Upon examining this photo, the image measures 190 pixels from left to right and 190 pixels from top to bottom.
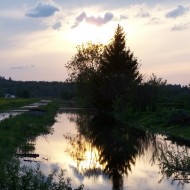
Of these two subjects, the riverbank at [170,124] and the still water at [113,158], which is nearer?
the still water at [113,158]

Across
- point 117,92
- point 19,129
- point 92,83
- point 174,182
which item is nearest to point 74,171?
point 174,182

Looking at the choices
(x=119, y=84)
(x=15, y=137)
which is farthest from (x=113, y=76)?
(x=15, y=137)

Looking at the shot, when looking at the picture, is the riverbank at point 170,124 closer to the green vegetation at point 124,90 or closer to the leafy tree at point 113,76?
the green vegetation at point 124,90

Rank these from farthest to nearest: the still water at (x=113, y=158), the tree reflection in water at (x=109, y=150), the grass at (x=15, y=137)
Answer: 1. the grass at (x=15, y=137)
2. the tree reflection in water at (x=109, y=150)
3. the still water at (x=113, y=158)

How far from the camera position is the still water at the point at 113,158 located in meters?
17.7

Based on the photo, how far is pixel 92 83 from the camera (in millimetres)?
71125

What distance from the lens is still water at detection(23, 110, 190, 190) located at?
17664 millimetres

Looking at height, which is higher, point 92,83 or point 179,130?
point 92,83

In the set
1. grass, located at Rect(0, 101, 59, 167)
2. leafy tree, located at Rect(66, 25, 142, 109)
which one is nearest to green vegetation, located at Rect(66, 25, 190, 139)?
leafy tree, located at Rect(66, 25, 142, 109)

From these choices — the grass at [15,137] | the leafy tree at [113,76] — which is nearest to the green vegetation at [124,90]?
the leafy tree at [113,76]

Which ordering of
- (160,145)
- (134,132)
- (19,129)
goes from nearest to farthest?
(160,145)
(19,129)
(134,132)

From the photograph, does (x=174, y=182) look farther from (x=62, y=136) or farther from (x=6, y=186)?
(x=62, y=136)

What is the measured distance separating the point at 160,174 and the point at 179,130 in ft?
52.7

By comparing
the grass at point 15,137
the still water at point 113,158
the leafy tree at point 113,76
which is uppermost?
the leafy tree at point 113,76
